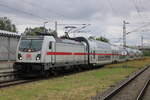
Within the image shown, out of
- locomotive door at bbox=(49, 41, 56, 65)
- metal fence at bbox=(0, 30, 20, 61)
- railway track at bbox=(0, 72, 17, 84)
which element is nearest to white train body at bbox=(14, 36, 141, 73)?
locomotive door at bbox=(49, 41, 56, 65)

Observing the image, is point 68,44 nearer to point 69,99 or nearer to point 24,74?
point 24,74

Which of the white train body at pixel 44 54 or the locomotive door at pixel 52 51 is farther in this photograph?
the locomotive door at pixel 52 51

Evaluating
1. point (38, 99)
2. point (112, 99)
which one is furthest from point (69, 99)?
point (112, 99)

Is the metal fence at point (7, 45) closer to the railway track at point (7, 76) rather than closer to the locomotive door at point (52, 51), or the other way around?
the railway track at point (7, 76)

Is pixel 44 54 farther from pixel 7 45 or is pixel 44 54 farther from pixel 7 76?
pixel 7 45

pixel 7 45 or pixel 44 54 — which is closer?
pixel 44 54

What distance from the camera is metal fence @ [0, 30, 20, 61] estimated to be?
92.1 feet

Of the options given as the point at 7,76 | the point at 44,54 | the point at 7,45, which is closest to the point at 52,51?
the point at 44,54

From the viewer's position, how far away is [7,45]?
2902 cm

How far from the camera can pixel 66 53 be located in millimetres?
25406

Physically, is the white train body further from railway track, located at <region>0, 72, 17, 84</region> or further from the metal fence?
the metal fence

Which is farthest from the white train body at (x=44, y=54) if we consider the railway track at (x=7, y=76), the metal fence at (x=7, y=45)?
the metal fence at (x=7, y=45)

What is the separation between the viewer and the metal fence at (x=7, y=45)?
92.1 ft

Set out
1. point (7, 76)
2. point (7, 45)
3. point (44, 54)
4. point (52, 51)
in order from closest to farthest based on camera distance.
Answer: point (7, 76), point (44, 54), point (52, 51), point (7, 45)
